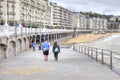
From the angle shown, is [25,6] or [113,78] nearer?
[113,78]

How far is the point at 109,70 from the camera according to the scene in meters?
18.0

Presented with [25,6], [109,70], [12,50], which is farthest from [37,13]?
[109,70]

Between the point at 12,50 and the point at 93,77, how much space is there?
1733 cm

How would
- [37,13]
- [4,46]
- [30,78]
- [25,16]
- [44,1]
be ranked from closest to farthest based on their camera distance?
[30,78] < [4,46] < [25,16] < [37,13] < [44,1]

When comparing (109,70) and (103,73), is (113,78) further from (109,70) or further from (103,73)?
(109,70)

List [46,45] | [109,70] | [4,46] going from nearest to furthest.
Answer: [109,70] < [46,45] < [4,46]

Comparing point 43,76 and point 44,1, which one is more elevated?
point 44,1

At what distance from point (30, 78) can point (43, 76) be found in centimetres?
82

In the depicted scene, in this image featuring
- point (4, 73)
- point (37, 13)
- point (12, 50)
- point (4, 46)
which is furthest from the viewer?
point (37, 13)

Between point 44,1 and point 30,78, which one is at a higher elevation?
point 44,1

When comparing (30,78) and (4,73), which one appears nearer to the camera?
(30,78)

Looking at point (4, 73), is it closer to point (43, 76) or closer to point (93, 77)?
point (43, 76)

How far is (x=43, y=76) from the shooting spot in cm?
1554

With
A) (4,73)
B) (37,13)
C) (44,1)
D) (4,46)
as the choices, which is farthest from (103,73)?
(44,1)
